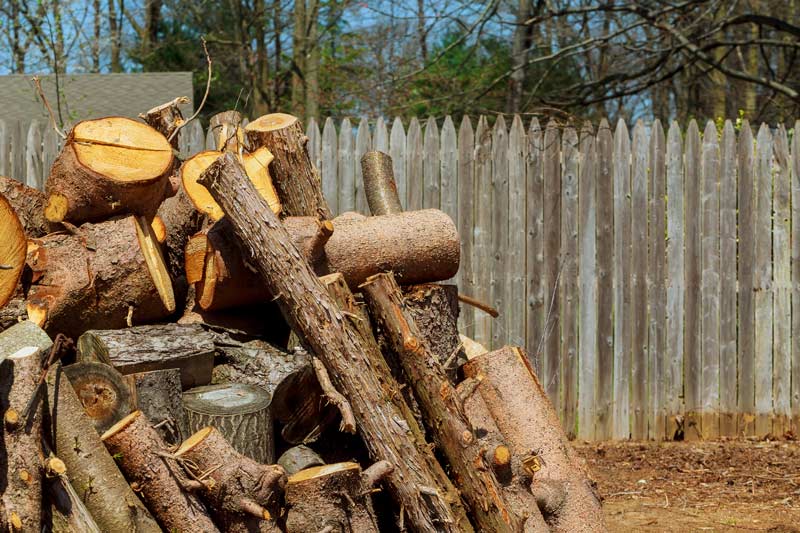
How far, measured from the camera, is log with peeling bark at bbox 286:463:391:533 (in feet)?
10.7

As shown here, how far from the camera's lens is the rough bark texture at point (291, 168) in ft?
14.3

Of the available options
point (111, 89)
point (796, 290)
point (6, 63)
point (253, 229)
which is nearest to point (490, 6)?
point (796, 290)

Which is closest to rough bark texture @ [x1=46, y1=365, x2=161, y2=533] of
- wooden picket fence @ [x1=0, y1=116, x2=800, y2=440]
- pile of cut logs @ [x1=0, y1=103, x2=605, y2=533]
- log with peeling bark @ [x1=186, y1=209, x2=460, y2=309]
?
pile of cut logs @ [x1=0, y1=103, x2=605, y2=533]

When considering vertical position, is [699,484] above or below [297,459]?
below

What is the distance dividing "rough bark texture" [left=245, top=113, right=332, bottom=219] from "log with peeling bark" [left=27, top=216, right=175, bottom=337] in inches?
29.4

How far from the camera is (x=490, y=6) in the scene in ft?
27.5

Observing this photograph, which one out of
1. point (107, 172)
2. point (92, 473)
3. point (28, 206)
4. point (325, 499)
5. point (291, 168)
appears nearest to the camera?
point (92, 473)

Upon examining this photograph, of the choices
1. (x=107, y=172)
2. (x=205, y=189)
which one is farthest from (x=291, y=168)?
(x=107, y=172)

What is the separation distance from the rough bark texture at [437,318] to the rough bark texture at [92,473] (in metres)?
1.40

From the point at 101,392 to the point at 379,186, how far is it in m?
1.99

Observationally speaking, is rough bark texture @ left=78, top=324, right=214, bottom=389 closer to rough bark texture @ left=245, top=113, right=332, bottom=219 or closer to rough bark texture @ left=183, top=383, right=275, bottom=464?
rough bark texture @ left=183, top=383, right=275, bottom=464

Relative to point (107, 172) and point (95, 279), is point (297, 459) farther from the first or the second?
point (107, 172)

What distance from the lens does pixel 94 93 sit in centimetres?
1048

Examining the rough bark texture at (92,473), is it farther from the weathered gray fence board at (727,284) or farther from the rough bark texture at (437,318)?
the weathered gray fence board at (727,284)
